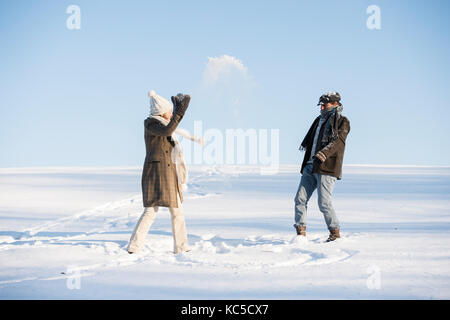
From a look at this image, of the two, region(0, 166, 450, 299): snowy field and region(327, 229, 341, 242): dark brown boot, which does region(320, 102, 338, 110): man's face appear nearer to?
region(327, 229, 341, 242): dark brown boot

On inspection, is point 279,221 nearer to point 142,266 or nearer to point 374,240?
point 374,240

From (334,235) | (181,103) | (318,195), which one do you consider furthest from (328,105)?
(181,103)

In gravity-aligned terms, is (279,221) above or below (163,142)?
below

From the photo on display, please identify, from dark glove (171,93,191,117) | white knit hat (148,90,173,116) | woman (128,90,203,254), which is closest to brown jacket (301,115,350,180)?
woman (128,90,203,254)

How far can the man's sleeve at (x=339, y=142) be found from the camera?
540cm

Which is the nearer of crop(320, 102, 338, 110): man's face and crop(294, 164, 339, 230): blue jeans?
crop(294, 164, 339, 230): blue jeans

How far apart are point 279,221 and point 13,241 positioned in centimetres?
383

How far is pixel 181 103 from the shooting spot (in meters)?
4.77

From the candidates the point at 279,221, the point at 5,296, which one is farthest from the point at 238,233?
the point at 5,296

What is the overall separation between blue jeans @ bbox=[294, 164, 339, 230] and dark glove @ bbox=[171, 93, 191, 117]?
1740mm

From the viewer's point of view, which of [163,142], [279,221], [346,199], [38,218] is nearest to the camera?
[163,142]

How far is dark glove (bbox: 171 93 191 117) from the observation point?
187 inches

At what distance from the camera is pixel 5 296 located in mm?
3562

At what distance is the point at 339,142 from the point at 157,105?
213 cm
